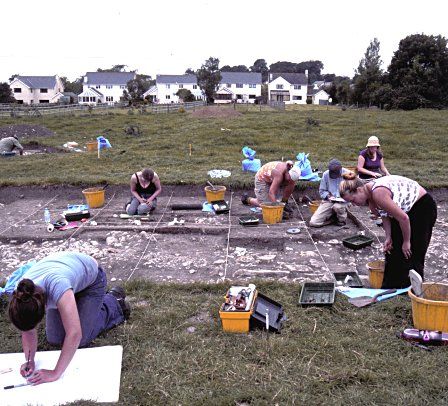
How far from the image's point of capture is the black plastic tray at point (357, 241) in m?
6.19

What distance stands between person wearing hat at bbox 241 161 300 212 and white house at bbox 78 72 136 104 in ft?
208

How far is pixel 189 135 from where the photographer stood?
698 inches

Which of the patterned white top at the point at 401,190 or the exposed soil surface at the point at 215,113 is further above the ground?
the exposed soil surface at the point at 215,113

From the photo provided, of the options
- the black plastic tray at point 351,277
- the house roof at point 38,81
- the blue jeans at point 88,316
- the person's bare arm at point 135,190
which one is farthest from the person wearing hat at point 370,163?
the house roof at point 38,81

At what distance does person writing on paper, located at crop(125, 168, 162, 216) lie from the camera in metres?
8.08

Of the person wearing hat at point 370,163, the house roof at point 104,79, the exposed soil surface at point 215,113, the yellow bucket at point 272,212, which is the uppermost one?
the house roof at point 104,79

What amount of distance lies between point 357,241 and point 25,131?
19.2 metres

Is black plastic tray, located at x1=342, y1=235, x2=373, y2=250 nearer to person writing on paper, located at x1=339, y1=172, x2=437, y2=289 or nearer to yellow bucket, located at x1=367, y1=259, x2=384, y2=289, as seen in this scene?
yellow bucket, located at x1=367, y1=259, x2=384, y2=289

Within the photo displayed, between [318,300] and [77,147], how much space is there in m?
14.9

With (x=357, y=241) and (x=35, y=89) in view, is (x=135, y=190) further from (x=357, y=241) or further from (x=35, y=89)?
(x=35, y=89)

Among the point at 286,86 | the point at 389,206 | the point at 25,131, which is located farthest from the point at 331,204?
the point at 286,86

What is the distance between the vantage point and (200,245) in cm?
658

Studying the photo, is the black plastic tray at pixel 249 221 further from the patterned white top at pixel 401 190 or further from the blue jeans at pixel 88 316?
the blue jeans at pixel 88 316

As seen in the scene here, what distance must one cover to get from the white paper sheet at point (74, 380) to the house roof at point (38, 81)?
68291mm
